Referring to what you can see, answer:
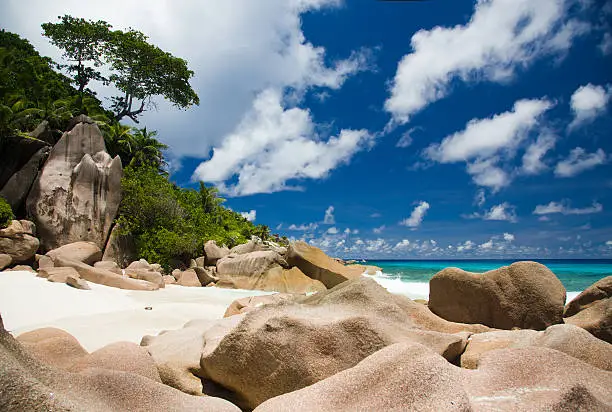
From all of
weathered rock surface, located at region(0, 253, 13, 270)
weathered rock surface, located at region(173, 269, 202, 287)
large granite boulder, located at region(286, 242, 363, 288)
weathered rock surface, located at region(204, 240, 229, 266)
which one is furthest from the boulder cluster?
weathered rock surface, located at region(204, 240, 229, 266)

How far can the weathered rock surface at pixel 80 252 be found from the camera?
16.5m

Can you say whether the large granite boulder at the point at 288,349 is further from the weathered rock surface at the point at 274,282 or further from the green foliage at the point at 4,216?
the green foliage at the point at 4,216

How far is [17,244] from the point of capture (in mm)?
15227

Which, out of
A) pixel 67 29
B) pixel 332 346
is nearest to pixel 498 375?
pixel 332 346

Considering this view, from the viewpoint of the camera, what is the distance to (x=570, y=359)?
268 centimetres

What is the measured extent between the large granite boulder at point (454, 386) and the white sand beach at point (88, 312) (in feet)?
12.9

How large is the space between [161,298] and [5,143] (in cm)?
1573

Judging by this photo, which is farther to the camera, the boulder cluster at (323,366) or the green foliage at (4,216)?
the green foliage at (4,216)

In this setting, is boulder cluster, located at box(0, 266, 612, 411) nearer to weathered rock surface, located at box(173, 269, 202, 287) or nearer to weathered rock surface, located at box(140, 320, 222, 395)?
weathered rock surface, located at box(140, 320, 222, 395)

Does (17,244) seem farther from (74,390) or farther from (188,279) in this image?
(74,390)

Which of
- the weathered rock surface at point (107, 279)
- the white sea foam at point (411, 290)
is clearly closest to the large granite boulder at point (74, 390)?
the weathered rock surface at point (107, 279)

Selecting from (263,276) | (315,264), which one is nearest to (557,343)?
(315,264)

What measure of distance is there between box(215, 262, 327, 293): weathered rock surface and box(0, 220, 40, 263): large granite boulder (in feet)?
25.6

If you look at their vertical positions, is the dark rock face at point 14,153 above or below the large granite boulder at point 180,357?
above
